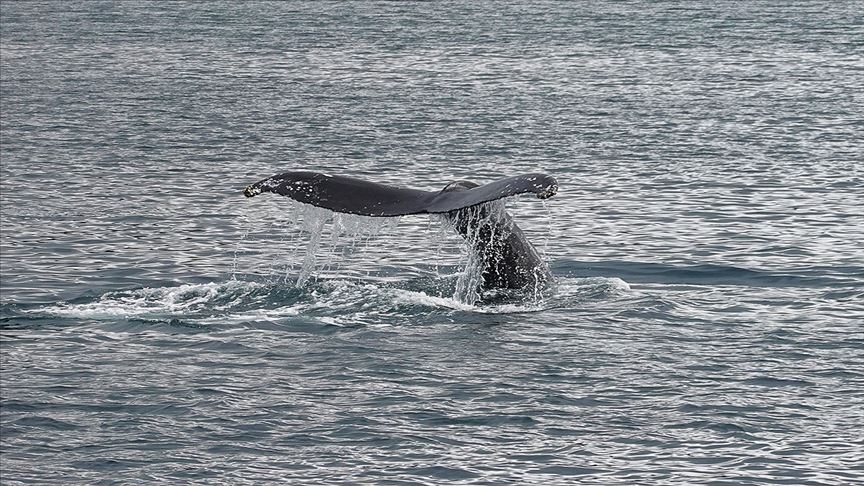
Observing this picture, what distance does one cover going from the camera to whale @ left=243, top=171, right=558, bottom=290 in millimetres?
11672

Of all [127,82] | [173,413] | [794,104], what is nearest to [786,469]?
[173,413]

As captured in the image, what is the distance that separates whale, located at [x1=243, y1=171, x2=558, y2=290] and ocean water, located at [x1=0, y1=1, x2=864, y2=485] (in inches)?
9.9

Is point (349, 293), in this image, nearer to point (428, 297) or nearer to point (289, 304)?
point (289, 304)

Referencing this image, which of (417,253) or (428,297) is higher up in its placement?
(428,297)

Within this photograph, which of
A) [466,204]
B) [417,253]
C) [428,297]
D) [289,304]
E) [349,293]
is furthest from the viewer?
[417,253]

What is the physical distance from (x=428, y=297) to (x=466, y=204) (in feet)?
8.20

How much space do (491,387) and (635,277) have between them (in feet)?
15.1

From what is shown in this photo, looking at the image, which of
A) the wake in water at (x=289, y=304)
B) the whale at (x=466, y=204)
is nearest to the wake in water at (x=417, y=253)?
the whale at (x=466, y=204)

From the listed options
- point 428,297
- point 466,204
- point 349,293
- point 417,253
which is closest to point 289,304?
point 349,293

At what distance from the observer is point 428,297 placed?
14.0 meters

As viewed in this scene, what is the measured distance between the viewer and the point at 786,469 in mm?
9570

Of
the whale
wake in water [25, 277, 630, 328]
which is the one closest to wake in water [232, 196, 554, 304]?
the whale

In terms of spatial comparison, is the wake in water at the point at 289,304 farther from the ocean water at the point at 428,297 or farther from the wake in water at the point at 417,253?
the wake in water at the point at 417,253

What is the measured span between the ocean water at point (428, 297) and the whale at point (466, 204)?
0.82ft
